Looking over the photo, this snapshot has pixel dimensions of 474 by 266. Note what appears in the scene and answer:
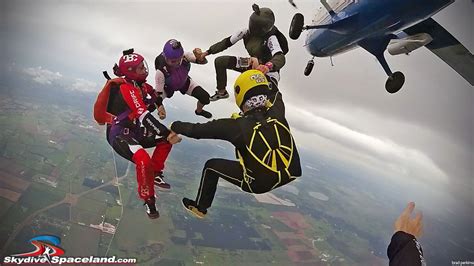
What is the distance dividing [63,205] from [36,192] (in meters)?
0.30

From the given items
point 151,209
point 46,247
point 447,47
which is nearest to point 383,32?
point 447,47

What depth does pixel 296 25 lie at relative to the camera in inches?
153

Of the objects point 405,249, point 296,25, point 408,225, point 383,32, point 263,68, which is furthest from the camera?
point 383,32

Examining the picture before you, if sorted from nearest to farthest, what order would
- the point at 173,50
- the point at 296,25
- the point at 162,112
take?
the point at 173,50 < the point at 162,112 < the point at 296,25

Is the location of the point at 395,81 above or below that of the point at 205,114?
above

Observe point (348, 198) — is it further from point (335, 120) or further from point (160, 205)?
point (160, 205)

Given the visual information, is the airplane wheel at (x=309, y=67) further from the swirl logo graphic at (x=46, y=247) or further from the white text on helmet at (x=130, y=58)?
the swirl logo graphic at (x=46, y=247)

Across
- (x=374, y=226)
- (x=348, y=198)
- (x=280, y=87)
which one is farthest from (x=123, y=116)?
(x=374, y=226)

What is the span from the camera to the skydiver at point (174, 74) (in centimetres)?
320

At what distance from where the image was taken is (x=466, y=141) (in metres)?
5.63

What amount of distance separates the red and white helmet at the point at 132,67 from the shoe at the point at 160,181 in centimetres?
72

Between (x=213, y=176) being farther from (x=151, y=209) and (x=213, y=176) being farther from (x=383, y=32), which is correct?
(x=383, y=32)

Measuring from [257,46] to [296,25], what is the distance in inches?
20.5

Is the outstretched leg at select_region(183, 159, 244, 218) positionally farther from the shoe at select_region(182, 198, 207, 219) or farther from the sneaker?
the sneaker
